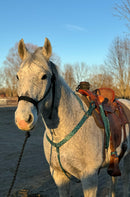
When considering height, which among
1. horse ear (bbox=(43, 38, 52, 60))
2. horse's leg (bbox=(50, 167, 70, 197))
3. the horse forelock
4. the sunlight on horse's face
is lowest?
horse's leg (bbox=(50, 167, 70, 197))

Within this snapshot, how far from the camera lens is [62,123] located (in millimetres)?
1982

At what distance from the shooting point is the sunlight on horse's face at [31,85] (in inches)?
59.4

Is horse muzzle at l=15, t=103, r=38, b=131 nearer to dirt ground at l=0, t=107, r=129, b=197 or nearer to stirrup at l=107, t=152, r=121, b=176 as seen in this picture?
stirrup at l=107, t=152, r=121, b=176

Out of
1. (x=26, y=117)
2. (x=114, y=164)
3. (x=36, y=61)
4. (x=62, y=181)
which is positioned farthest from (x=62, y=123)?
(x=114, y=164)

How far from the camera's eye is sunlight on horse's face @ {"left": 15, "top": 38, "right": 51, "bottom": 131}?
59.4 inches

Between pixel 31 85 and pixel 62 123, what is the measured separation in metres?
Result: 0.62

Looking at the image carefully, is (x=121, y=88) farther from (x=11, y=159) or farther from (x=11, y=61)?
(x=11, y=61)

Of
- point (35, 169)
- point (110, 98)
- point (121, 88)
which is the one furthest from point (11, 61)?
point (110, 98)

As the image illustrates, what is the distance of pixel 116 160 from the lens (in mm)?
2320

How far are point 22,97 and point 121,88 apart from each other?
20309 mm

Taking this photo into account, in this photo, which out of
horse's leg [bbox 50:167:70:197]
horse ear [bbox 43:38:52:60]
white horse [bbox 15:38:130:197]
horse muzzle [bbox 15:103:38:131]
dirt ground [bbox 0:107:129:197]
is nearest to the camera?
horse muzzle [bbox 15:103:38:131]

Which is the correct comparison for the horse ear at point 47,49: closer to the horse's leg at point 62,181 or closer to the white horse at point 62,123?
the white horse at point 62,123

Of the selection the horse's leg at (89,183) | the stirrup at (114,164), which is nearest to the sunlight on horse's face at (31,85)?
the horse's leg at (89,183)

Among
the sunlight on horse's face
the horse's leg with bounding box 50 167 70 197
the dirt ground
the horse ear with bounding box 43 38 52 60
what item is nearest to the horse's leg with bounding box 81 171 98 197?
the horse's leg with bounding box 50 167 70 197
